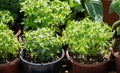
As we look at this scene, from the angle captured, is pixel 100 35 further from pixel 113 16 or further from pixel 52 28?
pixel 113 16

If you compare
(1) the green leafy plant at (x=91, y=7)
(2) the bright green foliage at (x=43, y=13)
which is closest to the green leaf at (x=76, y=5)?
(1) the green leafy plant at (x=91, y=7)

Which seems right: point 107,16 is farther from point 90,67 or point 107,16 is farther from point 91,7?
point 90,67

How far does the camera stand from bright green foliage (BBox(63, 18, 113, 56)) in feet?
9.18

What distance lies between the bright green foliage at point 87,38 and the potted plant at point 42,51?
133 millimetres

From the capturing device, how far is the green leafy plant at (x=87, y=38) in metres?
2.80

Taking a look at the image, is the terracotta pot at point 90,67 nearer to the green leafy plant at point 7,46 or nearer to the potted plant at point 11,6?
the green leafy plant at point 7,46

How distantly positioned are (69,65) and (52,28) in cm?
42

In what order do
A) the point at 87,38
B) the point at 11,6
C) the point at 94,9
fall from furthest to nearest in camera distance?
the point at 11,6
the point at 94,9
the point at 87,38

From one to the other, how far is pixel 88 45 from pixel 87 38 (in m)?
0.07

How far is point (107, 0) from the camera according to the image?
3.37 m

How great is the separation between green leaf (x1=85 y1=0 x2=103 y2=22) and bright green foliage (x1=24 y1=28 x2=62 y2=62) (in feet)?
1.59

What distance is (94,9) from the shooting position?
324 centimetres

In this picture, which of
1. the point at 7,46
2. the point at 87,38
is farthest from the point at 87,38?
the point at 7,46

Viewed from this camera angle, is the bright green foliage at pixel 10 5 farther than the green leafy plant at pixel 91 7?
Yes
